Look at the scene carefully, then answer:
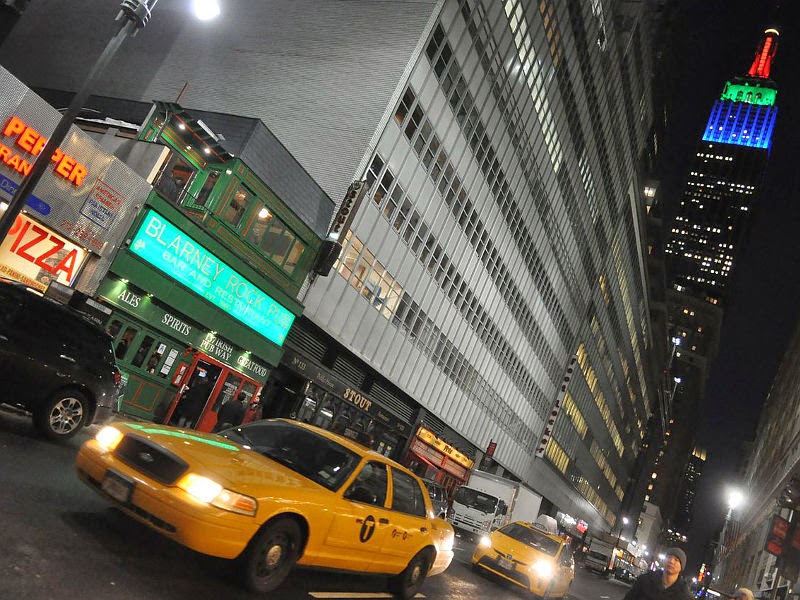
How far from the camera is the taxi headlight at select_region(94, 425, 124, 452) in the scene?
17.5ft

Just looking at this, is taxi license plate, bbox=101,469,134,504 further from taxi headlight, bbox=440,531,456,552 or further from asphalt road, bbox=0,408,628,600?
taxi headlight, bbox=440,531,456,552

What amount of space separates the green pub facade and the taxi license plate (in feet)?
39.2

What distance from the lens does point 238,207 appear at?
19.5 meters

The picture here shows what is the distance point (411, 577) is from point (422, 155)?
71.8 ft

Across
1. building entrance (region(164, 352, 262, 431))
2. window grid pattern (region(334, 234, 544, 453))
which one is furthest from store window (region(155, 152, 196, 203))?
Result: window grid pattern (region(334, 234, 544, 453))

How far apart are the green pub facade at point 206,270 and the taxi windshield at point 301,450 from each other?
11069mm

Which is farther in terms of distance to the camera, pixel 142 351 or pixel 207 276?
pixel 207 276

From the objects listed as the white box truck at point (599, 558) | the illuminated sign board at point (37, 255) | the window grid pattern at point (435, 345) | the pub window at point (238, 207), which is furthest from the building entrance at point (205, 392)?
the white box truck at point (599, 558)

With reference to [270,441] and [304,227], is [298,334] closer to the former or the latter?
[304,227]

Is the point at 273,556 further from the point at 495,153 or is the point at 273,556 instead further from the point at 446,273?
the point at 495,153

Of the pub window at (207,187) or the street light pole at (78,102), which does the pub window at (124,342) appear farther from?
the street light pole at (78,102)

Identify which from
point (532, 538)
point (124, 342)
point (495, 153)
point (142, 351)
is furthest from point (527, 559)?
point (495, 153)

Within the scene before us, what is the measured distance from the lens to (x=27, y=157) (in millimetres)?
13758

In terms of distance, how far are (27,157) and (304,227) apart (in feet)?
32.4
